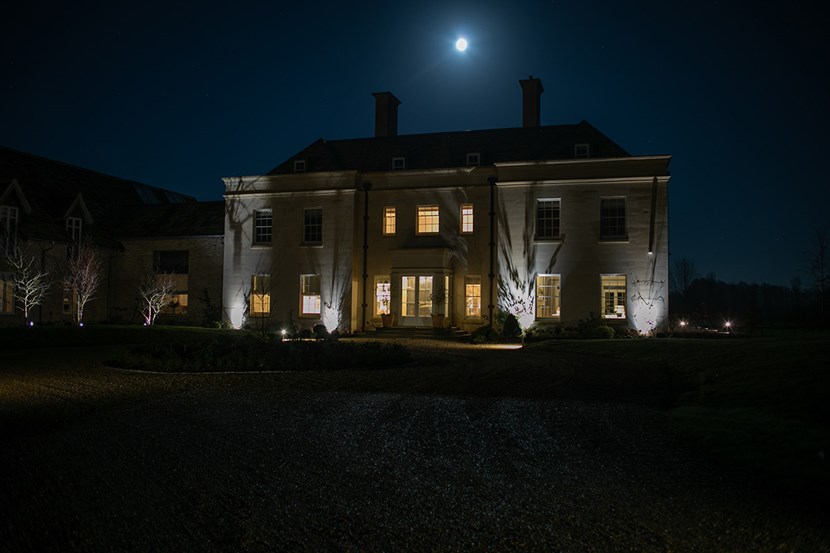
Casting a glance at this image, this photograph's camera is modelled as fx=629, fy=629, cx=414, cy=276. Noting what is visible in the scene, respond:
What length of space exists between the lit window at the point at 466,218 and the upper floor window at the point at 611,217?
5.45 meters

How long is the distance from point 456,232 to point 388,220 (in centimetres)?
327

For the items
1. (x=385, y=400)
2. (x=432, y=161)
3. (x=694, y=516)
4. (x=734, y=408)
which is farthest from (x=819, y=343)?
(x=432, y=161)

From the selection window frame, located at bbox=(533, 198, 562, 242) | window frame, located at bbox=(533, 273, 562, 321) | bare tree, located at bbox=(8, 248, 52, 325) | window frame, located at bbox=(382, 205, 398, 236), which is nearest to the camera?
bare tree, located at bbox=(8, 248, 52, 325)

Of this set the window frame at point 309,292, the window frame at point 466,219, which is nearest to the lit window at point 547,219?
the window frame at point 466,219

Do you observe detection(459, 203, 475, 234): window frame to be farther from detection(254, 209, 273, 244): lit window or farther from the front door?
detection(254, 209, 273, 244): lit window

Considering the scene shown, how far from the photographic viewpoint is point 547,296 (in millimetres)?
25688

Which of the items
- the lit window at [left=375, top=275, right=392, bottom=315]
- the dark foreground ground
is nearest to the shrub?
the lit window at [left=375, top=275, right=392, bottom=315]

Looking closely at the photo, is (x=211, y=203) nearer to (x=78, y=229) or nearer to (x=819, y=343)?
(x=78, y=229)

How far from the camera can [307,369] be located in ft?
44.8

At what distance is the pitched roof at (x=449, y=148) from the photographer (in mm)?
27766

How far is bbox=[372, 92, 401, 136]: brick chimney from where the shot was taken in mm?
33031

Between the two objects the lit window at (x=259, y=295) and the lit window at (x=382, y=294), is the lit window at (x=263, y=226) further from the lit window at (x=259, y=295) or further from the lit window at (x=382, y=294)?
the lit window at (x=382, y=294)

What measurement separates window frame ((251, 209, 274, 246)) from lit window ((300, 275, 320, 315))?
2.68 metres

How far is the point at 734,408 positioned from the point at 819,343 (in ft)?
16.2
